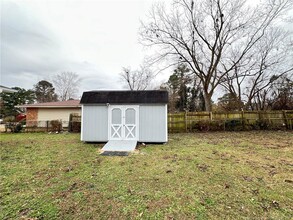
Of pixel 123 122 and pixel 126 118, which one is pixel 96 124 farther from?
pixel 126 118

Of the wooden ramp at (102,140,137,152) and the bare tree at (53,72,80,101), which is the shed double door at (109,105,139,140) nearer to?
the wooden ramp at (102,140,137,152)

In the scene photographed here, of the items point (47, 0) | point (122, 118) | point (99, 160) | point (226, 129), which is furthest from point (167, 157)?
point (47, 0)

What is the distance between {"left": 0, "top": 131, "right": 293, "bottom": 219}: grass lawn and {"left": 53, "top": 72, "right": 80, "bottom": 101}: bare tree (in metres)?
30.4

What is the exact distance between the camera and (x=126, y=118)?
9.02m

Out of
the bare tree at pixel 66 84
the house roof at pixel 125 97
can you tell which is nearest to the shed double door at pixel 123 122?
the house roof at pixel 125 97

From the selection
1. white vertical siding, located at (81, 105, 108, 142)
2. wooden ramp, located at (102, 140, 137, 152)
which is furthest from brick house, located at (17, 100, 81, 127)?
wooden ramp, located at (102, 140, 137, 152)

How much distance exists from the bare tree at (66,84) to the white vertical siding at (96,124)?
91.5 ft

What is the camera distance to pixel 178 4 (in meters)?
15.0

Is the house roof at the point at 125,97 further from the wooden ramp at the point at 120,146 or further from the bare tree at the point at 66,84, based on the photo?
the bare tree at the point at 66,84

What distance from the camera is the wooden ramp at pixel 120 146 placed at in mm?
7449

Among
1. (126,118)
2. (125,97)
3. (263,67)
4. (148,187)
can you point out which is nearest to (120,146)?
(126,118)

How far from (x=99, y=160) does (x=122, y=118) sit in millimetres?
3384

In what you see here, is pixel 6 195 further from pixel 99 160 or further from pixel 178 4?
pixel 178 4

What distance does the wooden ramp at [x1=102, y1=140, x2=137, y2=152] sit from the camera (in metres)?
7.45
